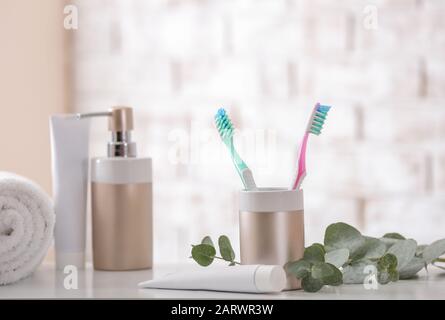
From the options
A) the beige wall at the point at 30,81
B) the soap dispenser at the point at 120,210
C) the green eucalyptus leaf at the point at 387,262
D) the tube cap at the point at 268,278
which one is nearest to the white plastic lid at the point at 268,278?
the tube cap at the point at 268,278

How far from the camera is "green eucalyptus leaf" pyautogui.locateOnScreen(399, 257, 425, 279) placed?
0.73 metres

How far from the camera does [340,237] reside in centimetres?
72

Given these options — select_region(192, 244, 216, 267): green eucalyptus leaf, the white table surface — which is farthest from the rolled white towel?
select_region(192, 244, 216, 267): green eucalyptus leaf

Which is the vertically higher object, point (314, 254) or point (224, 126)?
point (224, 126)

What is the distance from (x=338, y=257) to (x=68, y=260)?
0.33 meters

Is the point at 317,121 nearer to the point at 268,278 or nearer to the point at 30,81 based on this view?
the point at 268,278

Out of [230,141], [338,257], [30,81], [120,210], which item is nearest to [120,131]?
[120,210]

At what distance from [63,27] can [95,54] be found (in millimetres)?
83

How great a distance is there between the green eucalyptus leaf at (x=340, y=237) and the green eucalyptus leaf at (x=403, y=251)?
0.10 ft

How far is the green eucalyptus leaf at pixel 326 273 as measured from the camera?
2.16 feet

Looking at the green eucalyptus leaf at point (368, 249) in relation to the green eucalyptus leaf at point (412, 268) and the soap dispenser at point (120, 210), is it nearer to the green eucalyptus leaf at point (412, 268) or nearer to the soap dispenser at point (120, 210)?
the green eucalyptus leaf at point (412, 268)

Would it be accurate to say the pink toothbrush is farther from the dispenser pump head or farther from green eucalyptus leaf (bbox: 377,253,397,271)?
the dispenser pump head
